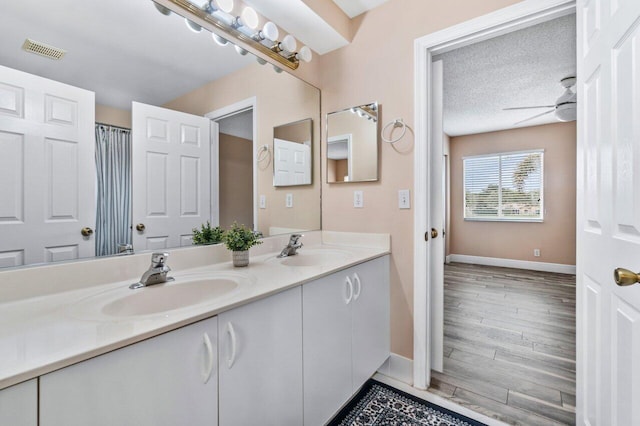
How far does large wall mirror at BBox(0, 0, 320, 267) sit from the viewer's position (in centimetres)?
92

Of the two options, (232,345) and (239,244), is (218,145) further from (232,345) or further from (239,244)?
(232,345)

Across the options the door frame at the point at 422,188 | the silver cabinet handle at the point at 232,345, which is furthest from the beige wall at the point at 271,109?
the silver cabinet handle at the point at 232,345

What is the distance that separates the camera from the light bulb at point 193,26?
1.36m

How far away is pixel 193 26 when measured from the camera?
1382 mm

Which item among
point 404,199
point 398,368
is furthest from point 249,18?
point 398,368

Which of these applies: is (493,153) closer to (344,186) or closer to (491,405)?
(344,186)

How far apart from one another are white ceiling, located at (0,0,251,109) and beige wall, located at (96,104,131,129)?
24 mm

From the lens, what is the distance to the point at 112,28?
113 centimetres

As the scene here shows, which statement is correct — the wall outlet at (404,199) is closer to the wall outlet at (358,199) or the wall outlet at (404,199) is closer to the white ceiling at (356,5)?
the wall outlet at (358,199)

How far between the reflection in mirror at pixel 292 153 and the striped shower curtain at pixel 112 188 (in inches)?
35.2

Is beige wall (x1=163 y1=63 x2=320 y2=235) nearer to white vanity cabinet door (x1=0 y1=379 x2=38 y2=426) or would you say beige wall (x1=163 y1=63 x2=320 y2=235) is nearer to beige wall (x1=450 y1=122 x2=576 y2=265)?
white vanity cabinet door (x1=0 y1=379 x2=38 y2=426)

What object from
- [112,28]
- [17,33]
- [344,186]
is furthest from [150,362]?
[344,186]

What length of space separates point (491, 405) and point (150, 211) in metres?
2.00

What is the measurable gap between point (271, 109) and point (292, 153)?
33 centimetres
